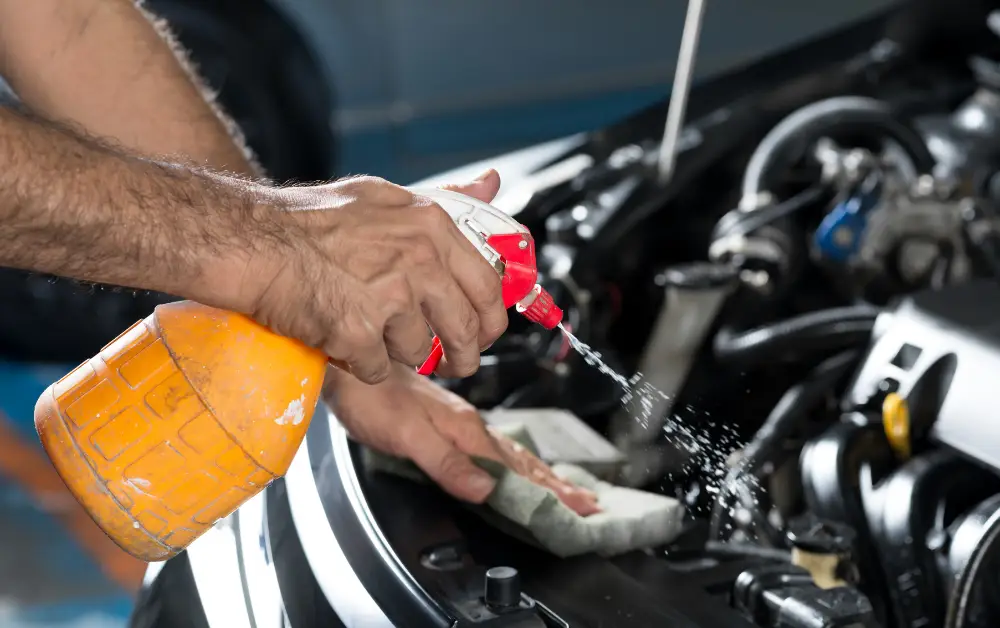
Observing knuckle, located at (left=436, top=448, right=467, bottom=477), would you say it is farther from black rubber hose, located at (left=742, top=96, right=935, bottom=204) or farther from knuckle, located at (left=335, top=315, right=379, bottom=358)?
black rubber hose, located at (left=742, top=96, right=935, bottom=204)

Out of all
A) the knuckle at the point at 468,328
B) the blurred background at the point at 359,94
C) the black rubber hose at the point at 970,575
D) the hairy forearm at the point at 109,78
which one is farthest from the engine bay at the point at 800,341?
the blurred background at the point at 359,94

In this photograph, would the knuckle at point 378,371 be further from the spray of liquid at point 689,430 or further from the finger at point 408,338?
the spray of liquid at point 689,430

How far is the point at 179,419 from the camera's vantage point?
0.79 m

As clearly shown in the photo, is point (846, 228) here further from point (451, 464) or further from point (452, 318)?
point (452, 318)

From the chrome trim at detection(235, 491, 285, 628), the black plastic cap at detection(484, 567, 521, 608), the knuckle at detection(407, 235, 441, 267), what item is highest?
the knuckle at detection(407, 235, 441, 267)

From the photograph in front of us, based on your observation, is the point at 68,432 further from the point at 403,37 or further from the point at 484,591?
the point at 403,37

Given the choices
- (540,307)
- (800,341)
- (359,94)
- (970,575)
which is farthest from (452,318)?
(359,94)

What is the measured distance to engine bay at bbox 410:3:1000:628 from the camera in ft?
3.31

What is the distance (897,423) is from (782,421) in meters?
0.15

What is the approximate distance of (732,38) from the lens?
3.80m

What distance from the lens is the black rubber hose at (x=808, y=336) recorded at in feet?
4.17

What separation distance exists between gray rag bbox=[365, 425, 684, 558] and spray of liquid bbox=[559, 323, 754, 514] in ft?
0.48

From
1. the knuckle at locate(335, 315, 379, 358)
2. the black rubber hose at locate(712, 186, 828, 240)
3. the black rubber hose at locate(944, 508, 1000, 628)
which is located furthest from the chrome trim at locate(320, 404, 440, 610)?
the black rubber hose at locate(712, 186, 828, 240)

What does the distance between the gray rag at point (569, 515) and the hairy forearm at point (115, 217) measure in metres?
0.34
